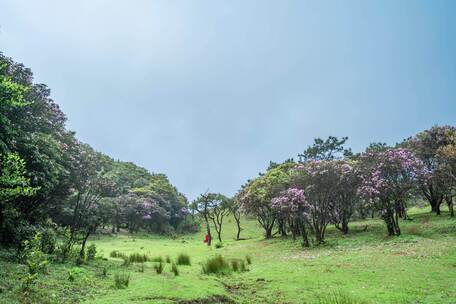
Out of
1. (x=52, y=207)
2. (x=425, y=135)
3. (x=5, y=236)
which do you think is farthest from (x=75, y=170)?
(x=425, y=135)

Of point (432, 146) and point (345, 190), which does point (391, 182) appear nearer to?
point (345, 190)

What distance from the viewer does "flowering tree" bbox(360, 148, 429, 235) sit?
79.6 feet

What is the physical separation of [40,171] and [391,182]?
911 inches

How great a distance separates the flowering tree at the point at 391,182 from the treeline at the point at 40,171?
1872 cm

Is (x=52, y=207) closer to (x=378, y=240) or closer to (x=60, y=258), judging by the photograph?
(x=60, y=258)

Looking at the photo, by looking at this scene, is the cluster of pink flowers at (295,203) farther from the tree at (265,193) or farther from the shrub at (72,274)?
the shrub at (72,274)

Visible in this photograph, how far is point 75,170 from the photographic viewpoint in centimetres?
1897

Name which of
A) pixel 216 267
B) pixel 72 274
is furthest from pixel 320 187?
pixel 72 274

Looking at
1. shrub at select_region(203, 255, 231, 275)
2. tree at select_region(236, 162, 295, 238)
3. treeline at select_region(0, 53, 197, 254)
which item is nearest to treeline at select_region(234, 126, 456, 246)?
tree at select_region(236, 162, 295, 238)

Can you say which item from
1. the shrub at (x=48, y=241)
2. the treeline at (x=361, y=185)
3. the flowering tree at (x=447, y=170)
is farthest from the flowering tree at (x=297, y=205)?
the shrub at (x=48, y=241)

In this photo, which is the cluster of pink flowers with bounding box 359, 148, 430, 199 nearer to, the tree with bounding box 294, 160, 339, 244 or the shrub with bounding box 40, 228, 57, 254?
the tree with bounding box 294, 160, 339, 244

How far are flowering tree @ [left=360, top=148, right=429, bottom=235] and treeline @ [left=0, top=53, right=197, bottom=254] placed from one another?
61.4 feet

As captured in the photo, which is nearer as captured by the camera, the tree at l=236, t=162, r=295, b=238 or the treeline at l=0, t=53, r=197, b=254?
the treeline at l=0, t=53, r=197, b=254

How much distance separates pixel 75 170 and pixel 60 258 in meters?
5.49
